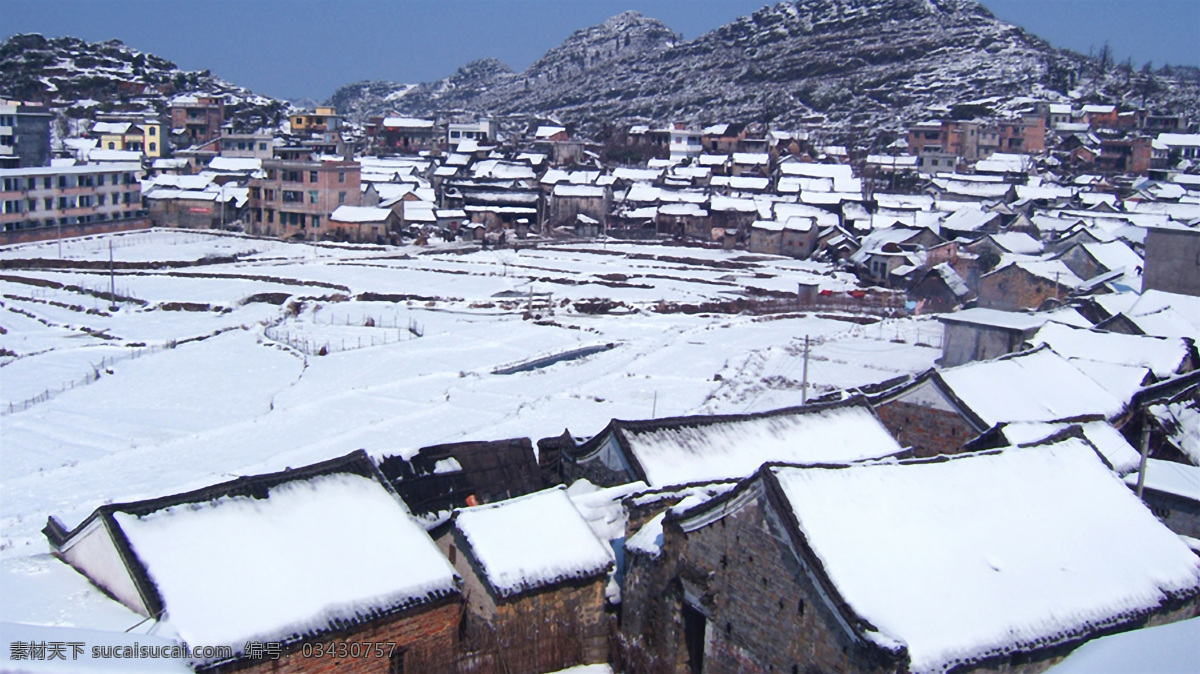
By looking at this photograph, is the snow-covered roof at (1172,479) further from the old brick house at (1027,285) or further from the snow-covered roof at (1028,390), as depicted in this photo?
the old brick house at (1027,285)

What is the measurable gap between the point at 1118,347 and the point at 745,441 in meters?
11.7

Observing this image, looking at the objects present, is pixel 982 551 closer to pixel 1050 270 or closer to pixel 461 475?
pixel 461 475

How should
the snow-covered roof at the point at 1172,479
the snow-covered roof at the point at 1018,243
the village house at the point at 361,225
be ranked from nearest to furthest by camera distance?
the snow-covered roof at the point at 1172,479
the snow-covered roof at the point at 1018,243
the village house at the point at 361,225

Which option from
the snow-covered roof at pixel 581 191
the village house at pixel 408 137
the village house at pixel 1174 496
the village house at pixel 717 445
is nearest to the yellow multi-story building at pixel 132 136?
the village house at pixel 408 137

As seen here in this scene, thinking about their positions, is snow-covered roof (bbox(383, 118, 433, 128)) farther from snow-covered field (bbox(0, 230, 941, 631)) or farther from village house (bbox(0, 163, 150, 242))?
snow-covered field (bbox(0, 230, 941, 631))

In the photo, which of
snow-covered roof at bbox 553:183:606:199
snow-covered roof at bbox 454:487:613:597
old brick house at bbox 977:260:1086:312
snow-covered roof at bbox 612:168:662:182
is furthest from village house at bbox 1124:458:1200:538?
snow-covered roof at bbox 612:168:662:182

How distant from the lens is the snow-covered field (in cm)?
1808

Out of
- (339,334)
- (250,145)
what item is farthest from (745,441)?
(250,145)

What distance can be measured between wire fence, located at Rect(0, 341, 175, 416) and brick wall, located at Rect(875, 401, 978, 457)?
19.2m

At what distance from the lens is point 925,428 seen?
1697cm

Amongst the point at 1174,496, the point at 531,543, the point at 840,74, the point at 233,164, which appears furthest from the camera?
the point at 840,74

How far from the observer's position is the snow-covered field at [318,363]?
59.3 feet

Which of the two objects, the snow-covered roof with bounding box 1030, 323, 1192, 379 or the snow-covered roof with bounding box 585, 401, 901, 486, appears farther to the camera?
the snow-covered roof with bounding box 1030, 323, 1192, 379

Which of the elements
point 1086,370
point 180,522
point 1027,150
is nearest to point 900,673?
point 180,522
